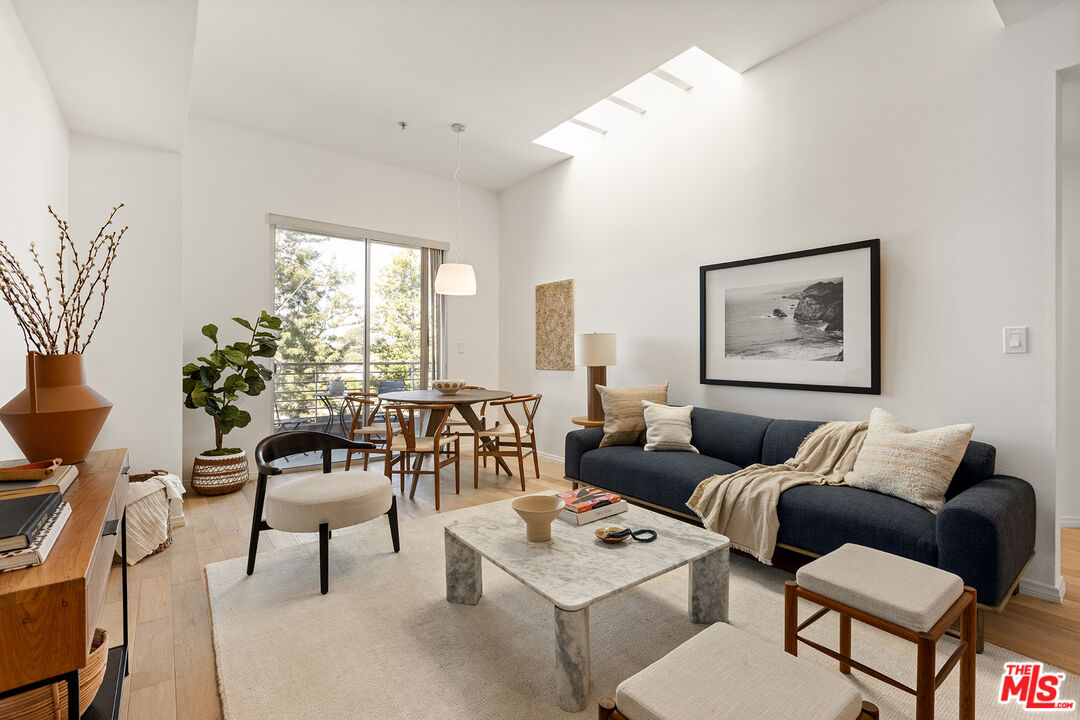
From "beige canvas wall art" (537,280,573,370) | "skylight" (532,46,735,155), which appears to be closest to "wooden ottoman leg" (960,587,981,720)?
"skylight" (532,46,735,155)

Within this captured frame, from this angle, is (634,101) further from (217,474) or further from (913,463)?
(217,474)

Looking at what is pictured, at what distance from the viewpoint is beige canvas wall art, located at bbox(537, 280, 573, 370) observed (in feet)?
16.9

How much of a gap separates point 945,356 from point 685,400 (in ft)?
5.66

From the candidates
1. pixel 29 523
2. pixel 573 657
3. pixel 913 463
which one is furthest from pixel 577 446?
pixel 29 523

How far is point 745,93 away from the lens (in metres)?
3.64

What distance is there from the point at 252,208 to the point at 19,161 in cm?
226

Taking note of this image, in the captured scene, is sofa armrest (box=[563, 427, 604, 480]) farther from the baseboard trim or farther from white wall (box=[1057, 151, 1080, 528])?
white wall (box=[1057, 151, 1080, 528])

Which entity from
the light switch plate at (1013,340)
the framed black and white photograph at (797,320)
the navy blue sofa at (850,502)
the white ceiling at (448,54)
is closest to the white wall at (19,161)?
the white ceiling at (448,54)

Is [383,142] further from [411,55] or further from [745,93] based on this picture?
[745,93]

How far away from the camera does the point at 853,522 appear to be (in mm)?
2242

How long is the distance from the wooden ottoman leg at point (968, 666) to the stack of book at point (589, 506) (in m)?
1.24

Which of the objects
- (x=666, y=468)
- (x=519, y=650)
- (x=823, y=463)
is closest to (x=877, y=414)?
(x=823, y=463)

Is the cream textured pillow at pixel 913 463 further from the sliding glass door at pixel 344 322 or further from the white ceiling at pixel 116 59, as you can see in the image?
the sliding glass door at pixel 344 322

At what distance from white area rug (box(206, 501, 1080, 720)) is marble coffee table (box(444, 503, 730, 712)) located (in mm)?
80
